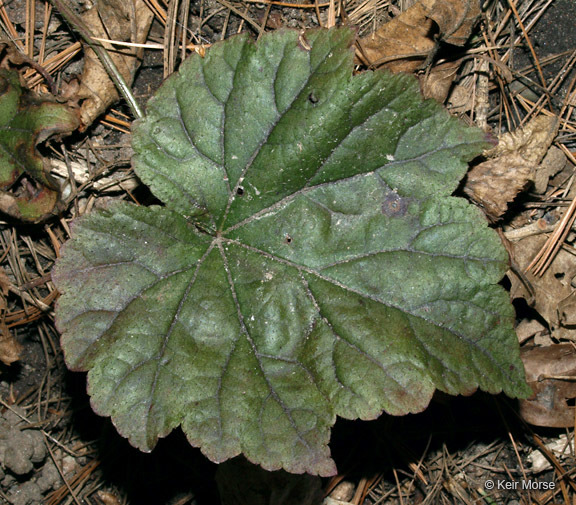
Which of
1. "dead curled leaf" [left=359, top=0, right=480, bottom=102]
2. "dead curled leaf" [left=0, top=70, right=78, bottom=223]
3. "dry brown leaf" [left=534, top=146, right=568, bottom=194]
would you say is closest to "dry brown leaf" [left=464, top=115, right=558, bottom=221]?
"dry brown leaf" [left=534, top=146, right=568, bottom=194]

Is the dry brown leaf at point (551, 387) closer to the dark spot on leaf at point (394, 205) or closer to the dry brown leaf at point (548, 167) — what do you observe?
the dry brown leaf at point (548, 167)

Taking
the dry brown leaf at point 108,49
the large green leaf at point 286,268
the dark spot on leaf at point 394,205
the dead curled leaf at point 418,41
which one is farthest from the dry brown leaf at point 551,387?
the dry brown leaf at point 108,49

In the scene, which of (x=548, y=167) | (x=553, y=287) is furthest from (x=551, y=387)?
(x=548, y=167)

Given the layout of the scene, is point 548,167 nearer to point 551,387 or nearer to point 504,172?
point 504,172

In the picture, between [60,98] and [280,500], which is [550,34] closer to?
[60,98]

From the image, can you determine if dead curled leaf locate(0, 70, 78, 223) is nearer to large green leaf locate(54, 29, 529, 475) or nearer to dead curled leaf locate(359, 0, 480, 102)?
large green leaf locate(54, 29, 529, 475)

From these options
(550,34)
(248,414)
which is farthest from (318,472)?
(550,34)
